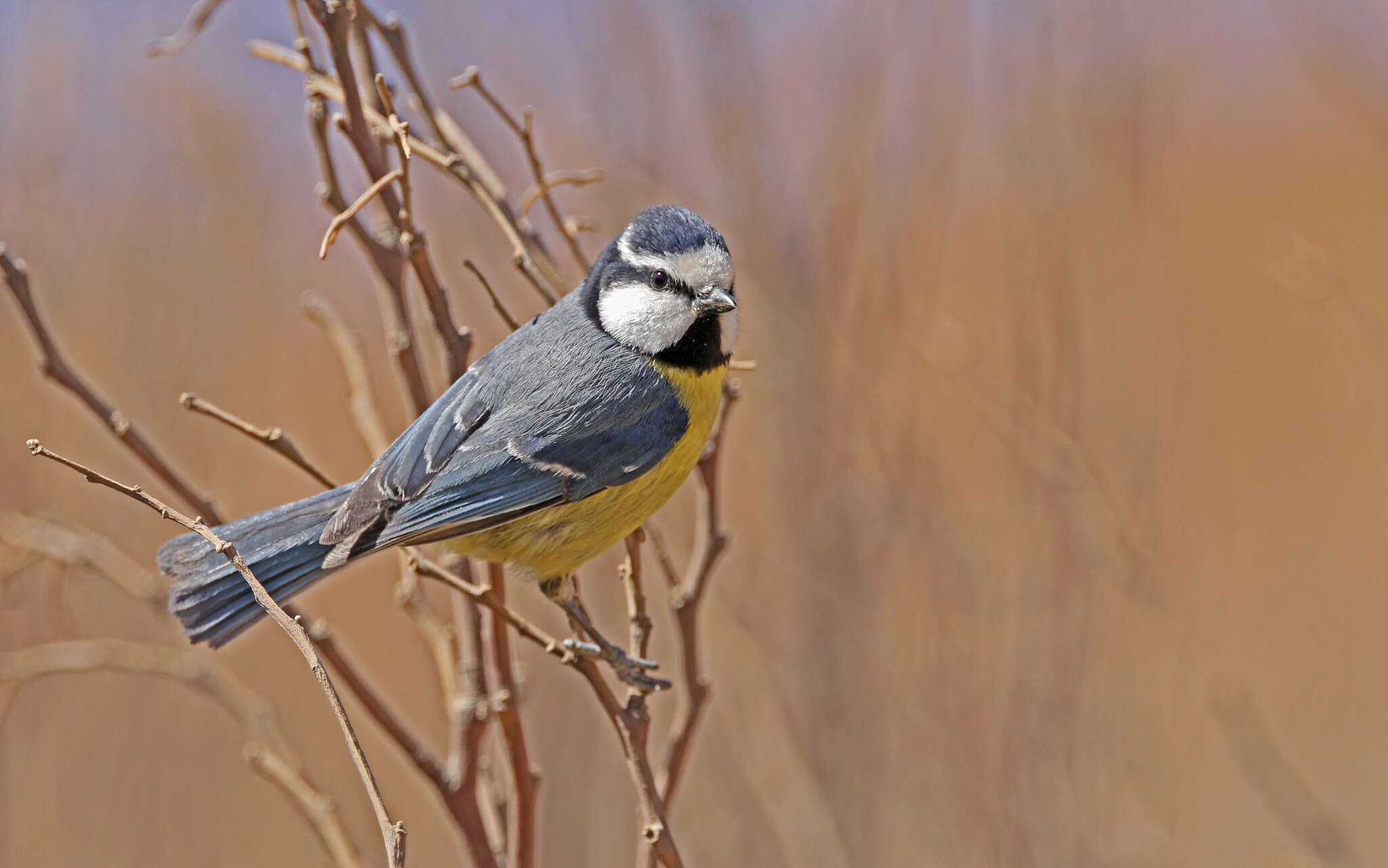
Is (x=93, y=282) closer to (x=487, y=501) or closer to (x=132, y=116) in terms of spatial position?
(x=132, y=116)

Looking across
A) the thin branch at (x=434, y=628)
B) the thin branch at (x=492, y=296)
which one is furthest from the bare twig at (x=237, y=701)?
the thin branch at (x=492, y=296)

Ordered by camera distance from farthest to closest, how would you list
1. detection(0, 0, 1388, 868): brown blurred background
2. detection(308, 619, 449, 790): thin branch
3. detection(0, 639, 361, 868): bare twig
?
1. detection(0, 0, 1388, 868): brown blurred background
2. detection(0, 639, 361, 868): bare twig
3. detection(308, 619, 449, 790): thin branch

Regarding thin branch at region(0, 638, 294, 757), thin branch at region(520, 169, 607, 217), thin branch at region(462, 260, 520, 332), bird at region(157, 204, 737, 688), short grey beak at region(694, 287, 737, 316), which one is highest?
thin branch at region(520, 169, 607, 217)

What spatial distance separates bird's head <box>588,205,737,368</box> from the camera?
1938 mm

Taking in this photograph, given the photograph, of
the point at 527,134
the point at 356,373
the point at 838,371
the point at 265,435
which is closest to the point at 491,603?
the point at 265,435

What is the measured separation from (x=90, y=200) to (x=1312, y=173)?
363 inches

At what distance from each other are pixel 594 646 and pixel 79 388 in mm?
977

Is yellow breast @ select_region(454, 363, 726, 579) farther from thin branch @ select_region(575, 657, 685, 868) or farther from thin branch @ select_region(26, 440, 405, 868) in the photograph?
thin branch @ select_region(26, 440, 405, 868)

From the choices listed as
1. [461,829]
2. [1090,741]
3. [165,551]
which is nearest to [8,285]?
[165,551]

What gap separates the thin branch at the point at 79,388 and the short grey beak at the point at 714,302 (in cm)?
88

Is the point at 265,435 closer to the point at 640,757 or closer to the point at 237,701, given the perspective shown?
the point at 237,701

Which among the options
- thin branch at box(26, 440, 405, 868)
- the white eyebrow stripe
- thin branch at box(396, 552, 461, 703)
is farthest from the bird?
thin branch at box(26, 440, 405, 868)

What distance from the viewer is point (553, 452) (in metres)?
2.02

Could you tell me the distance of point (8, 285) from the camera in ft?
5.11
